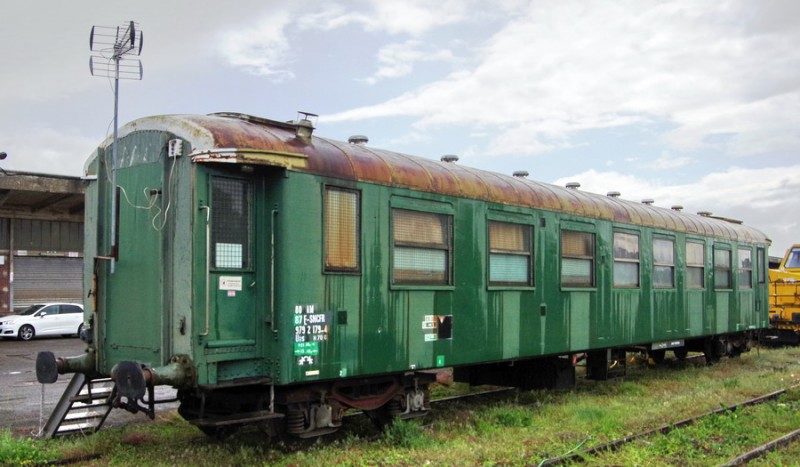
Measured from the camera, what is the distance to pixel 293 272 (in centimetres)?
724

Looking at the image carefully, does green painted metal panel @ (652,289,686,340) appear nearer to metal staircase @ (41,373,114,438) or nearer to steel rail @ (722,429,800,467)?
steel rail @ (722,429,800,467)

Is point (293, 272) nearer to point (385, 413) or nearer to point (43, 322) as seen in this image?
point (385, 413)

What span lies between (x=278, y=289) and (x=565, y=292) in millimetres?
5356

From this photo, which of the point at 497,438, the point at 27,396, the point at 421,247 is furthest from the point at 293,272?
the point at 27,396

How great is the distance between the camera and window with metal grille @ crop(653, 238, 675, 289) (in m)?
13.6

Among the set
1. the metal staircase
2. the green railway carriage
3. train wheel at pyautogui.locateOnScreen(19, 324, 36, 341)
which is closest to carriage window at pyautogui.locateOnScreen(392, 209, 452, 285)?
the green railway carriage

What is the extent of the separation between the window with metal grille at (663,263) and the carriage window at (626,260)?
719mm

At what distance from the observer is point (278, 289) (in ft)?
23.6

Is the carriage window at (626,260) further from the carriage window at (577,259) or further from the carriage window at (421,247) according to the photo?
the carriage window at (421,247)

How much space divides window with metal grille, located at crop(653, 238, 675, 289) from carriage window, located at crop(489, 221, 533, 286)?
4.09 metres

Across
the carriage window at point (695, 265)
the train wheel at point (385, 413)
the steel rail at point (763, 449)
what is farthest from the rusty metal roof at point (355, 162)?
the steel rail at point (763, 449)

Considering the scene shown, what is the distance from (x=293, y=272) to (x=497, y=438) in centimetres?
302

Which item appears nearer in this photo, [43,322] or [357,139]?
[357,139]

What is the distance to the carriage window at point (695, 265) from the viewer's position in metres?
14.7
